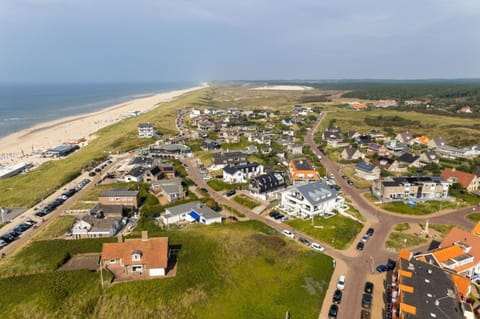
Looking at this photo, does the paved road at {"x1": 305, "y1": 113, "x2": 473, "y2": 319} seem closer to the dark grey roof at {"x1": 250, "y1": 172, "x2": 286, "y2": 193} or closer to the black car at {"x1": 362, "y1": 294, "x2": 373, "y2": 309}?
the black car at {"x1": 362, "y1": 294, "x2": 373, "y2": 309}

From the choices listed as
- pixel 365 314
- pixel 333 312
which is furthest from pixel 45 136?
pixel 365 314

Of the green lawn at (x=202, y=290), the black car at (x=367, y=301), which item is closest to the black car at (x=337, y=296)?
the green lawn at (x=202, y=290)

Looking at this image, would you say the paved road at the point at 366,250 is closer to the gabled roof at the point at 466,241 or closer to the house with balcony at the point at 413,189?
the house with balcony at the point at 413,189

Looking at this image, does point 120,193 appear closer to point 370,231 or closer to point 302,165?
point 302,165

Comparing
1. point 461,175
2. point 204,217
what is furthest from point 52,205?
point 461,175

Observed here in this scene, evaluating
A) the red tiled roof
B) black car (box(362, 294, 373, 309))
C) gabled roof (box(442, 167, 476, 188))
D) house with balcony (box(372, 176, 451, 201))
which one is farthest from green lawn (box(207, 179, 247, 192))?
gabled roof (box(442, 167, 476, 188))
